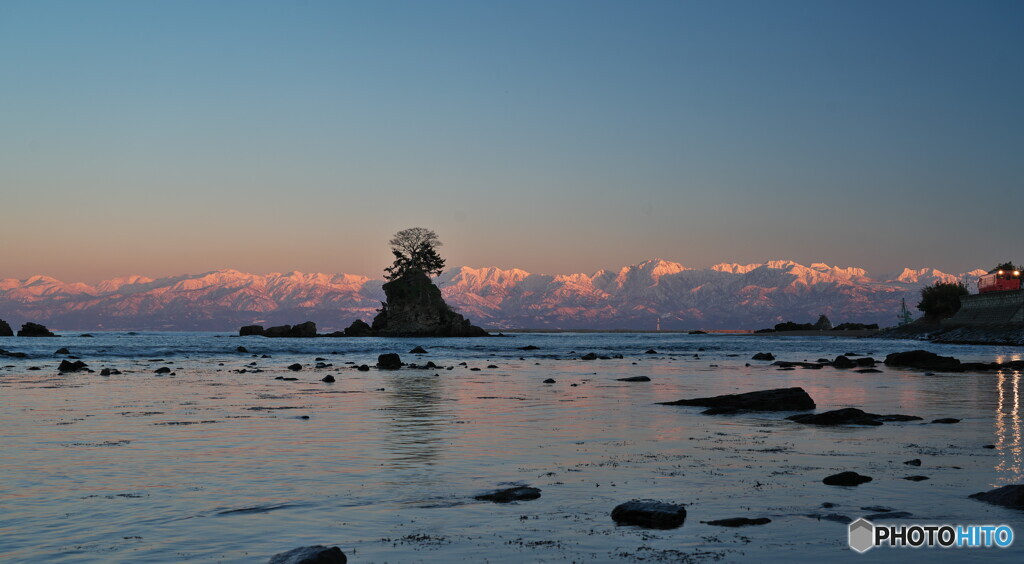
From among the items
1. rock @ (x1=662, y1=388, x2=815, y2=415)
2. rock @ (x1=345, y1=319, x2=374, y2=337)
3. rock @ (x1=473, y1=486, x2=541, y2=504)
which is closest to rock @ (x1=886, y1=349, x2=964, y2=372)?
rock @ (x1=662, y1=388, x2=815, y2=415)

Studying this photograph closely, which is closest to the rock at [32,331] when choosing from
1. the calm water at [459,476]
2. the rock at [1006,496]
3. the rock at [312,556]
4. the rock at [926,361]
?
the calm water at [459,476]

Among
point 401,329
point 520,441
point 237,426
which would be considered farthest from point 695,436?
point 401,329

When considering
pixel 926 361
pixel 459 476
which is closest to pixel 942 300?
pixel 926 361

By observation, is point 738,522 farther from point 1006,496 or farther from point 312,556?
point 312,556

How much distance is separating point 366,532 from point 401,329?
163849 millimetres

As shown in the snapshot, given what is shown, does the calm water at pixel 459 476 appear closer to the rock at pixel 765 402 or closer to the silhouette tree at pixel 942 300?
the rock at pixel 765 402

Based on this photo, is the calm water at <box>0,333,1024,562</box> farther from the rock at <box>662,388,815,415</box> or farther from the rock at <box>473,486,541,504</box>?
the rock at <box>662,388,815,415</box>

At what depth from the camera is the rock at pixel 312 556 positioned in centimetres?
860

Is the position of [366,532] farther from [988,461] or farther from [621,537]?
[988,461]

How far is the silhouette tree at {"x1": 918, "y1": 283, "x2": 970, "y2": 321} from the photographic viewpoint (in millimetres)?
158125

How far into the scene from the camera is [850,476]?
1378 centimetres

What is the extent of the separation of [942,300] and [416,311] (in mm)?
106526

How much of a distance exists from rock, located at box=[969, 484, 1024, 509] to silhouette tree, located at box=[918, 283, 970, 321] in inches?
6419

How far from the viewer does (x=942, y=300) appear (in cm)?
16075
